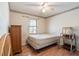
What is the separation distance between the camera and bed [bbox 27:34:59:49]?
2.60m

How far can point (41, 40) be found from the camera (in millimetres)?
2629

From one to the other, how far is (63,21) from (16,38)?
5.43 feet

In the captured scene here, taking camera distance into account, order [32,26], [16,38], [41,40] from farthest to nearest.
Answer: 1. [32,26]
2. [41,40]
3. [16,38]

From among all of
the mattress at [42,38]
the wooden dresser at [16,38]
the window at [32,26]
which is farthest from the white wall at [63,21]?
the wooden dresser at [16,38]

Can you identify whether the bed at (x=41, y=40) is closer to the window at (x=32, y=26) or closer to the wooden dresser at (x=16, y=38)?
the window at (x=32, y=26)

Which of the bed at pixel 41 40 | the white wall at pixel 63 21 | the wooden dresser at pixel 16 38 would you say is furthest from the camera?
the white wall at pixel 63 21

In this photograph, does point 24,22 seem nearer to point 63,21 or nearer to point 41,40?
point 41,40

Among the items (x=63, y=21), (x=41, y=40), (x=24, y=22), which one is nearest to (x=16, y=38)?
(x=24, y=22)

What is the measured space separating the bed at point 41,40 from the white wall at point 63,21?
236mm

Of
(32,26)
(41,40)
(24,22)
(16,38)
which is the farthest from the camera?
(32,26)

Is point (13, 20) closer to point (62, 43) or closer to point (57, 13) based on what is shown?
point (57, 13)

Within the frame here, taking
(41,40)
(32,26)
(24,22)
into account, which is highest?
(24,22)

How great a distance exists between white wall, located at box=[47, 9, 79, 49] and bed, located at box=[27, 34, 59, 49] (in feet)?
0.78

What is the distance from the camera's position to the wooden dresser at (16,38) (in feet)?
7.99
